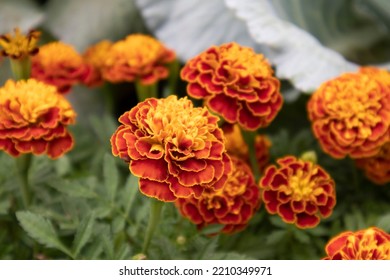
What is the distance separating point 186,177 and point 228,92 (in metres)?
0.14

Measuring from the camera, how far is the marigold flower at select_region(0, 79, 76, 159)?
0.54 m

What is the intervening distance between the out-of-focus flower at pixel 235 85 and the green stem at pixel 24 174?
0.17 metres

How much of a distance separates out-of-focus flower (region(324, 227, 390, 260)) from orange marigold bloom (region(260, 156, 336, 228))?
0.10 m

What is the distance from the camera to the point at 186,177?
0.45 m

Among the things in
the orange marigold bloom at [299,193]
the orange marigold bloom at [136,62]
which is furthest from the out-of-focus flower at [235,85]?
the orange marigold bloom at [136,62]

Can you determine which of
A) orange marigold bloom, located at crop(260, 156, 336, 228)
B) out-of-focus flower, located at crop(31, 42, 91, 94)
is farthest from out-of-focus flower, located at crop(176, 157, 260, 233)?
out-of-focus flower, located at crop(31, 42, 91, 94)

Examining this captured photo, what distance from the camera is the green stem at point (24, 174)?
0.59 metres

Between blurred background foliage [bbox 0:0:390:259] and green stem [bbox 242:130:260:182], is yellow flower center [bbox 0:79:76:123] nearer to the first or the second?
blurred background foliage [bbox 0:0:390:259]

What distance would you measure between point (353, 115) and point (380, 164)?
95mm

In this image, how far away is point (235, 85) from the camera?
57 centimetres

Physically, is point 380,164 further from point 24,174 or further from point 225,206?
point 24,174

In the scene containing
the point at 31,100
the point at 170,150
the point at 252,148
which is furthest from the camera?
the point at 252,148

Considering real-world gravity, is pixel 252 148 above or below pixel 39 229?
below

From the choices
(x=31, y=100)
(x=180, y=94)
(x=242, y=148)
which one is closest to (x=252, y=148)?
(x=242, y=148)
